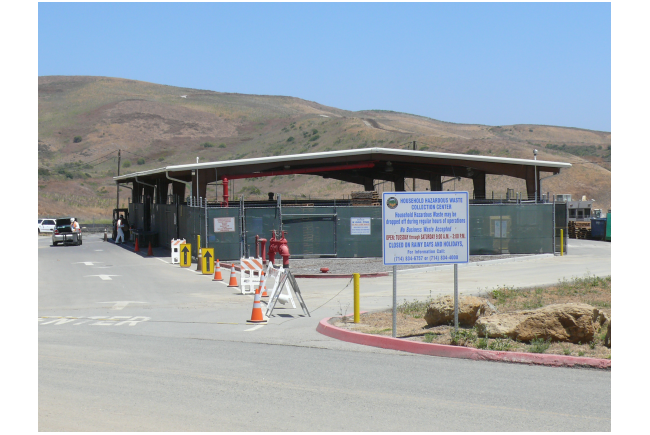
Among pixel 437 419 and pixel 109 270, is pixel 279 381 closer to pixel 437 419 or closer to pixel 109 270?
pixel 437 419

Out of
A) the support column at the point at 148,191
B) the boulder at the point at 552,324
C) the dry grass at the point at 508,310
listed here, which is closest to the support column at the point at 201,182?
the support column at the point at 148,191

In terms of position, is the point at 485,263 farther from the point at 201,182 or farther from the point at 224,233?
the point at 201,182

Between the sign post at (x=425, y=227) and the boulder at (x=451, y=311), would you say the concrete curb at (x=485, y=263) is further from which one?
the sign post at (x=425, y=227)

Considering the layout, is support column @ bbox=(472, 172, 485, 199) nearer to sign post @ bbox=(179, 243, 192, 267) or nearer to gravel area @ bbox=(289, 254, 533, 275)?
gravel area @ bbox=(289, 254, 533, 275)

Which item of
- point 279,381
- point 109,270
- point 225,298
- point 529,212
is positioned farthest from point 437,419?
point 529,212

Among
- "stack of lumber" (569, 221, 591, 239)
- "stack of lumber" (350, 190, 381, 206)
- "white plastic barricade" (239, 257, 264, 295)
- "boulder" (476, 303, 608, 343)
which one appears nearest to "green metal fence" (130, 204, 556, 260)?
"stack of lumber" (350, 190, 381, 206)

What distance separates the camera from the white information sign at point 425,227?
11688 millimetres

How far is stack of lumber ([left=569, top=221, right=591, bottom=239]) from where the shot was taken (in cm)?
5038

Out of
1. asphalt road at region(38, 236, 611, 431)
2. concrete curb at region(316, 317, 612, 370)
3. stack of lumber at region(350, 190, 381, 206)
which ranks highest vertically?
stack of lumber at region(350, 190, 381, 206)

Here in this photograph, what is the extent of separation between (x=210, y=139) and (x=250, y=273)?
134 metres

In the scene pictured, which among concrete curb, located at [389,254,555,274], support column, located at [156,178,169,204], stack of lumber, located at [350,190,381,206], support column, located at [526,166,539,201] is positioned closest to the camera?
concrete curb, located at [389,254,555,274]

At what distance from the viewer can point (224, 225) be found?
2955 centimetres

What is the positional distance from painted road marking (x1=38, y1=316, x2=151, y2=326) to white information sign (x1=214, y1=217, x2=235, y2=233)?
14624mm

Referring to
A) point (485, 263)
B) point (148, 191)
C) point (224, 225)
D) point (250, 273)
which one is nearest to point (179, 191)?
point (148, 191)
